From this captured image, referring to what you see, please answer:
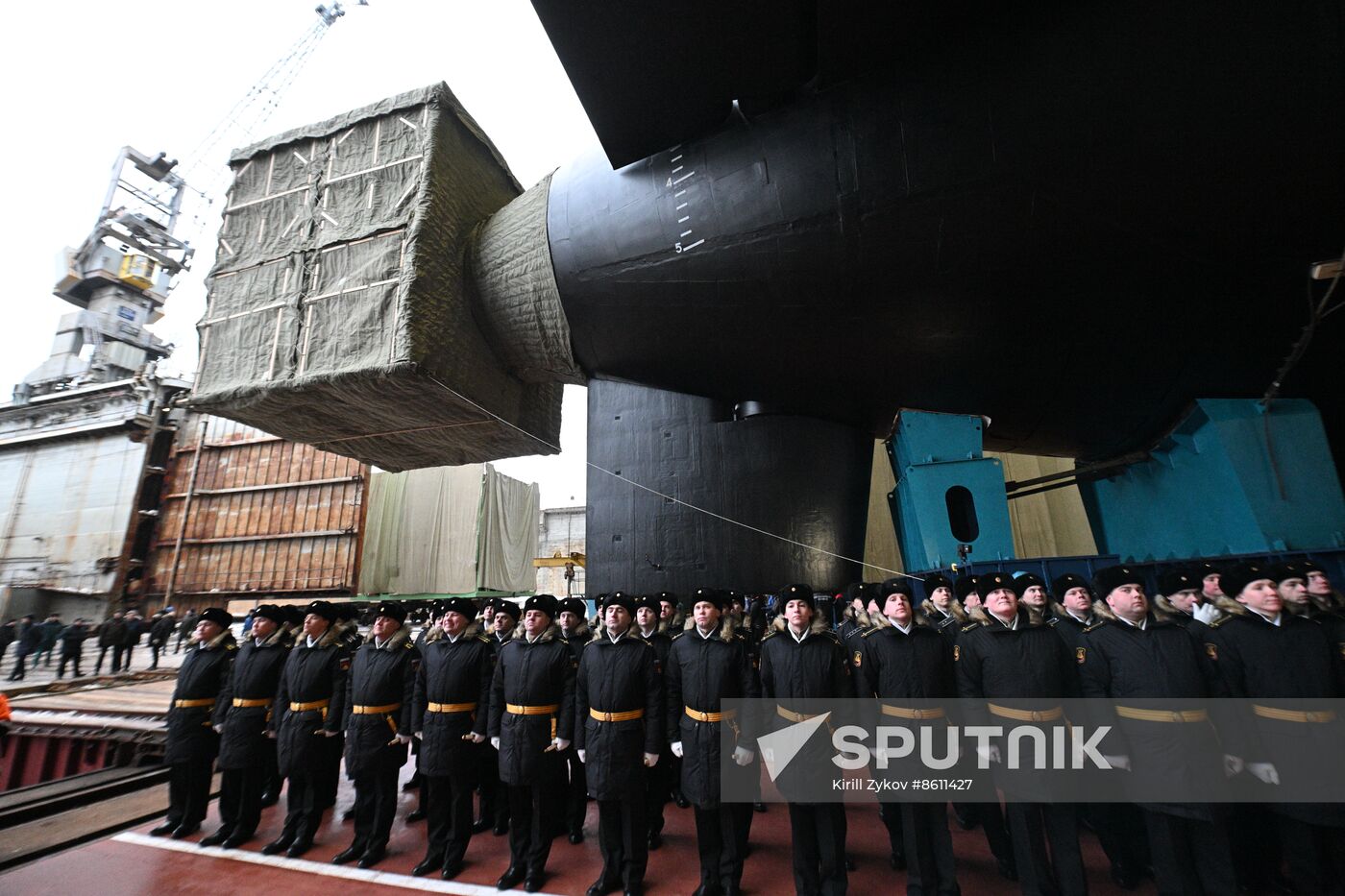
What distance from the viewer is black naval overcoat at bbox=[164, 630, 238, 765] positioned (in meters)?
5.12

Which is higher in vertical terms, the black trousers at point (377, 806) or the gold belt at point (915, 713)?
the gold belt at point (915, 713)

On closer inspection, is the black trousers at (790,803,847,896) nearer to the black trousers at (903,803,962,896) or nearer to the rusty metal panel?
the black trousers at (903,803,962,896)

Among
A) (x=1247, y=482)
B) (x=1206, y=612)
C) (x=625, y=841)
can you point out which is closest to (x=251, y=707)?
(x=625, y=841)

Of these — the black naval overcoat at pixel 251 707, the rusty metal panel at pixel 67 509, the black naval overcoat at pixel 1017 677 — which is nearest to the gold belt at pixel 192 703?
the black naval overcoat at pixel 251 707

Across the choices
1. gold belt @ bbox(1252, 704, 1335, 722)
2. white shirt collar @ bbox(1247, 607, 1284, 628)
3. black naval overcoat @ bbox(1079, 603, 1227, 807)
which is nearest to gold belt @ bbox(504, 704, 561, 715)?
black naval overcoat @ bbox(1079, 603, 1227, 807)

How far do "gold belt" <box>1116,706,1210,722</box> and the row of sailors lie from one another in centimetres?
9

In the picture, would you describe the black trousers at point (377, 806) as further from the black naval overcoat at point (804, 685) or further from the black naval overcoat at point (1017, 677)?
the black naval overcoat at point (1017, 677)

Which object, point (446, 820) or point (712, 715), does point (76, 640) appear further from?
point (712, 715)

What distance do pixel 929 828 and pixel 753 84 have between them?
259 inches

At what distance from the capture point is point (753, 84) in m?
5.81

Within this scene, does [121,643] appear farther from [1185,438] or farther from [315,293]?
[1185,438]

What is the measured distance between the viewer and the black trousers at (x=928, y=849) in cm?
343

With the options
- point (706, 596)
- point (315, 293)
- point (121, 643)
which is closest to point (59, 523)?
point (121, 643)

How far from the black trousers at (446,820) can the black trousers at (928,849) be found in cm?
316
